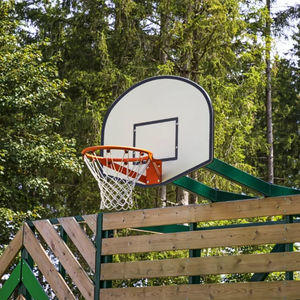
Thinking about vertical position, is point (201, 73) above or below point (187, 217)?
above

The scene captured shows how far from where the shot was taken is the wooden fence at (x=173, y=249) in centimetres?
690

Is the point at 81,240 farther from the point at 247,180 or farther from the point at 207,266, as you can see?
the point at 247,180

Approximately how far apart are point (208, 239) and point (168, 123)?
1924 millimetres

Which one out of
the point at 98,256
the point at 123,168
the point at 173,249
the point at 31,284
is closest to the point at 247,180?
the point at 173,249

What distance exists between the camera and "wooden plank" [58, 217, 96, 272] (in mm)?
8234

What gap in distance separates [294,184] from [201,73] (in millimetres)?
7750

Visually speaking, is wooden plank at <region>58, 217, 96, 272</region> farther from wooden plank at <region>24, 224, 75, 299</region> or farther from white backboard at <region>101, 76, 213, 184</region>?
white backboard at <region>101, 76, 213, 184</region>

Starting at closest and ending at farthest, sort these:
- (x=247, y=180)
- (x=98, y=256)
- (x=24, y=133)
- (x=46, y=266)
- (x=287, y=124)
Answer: (x=247, y=180), (x=98, y=256), (x=46, y=266), (x=24, y=133), (x=287, y=124)

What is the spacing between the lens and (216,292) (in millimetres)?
7117

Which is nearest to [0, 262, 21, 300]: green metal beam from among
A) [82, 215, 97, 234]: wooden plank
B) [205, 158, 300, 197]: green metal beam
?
[82, 215, 97, 234]: wooden plank

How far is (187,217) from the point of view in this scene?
299 inches

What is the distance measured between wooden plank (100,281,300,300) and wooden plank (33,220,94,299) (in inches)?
10.1

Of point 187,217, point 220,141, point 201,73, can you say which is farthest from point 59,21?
point 187,217

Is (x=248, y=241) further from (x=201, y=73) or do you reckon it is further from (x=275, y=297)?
(x=201, y=73)
